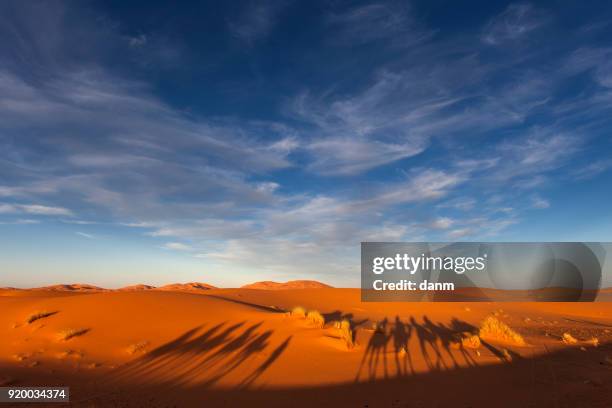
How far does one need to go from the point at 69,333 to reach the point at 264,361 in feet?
20.6

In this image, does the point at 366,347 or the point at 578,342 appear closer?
the point at 366,347

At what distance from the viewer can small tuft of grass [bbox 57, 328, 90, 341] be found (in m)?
11.4

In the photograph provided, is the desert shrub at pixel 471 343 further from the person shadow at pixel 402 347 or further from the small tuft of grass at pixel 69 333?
the small tuft of grass at pixel 69 333

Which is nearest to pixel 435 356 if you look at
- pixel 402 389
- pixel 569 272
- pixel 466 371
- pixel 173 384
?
pixel 466 371

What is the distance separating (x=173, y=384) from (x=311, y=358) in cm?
369

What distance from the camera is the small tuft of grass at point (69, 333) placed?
1144cm

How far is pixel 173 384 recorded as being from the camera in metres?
8.43

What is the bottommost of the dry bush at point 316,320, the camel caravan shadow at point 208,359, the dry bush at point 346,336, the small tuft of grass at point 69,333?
the camel caravan shadow at point 208,359

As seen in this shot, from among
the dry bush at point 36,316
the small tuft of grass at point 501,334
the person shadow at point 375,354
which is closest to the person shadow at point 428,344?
the person shadow at point 375,354

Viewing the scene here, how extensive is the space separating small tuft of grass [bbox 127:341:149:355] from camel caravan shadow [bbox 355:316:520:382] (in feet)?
20.1

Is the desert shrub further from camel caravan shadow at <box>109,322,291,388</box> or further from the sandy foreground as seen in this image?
camel caravan shadow at <box>109,322,291,388</box>

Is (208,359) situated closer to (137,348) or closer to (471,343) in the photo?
(137,348)

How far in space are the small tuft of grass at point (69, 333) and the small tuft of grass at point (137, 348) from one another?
2140 mm

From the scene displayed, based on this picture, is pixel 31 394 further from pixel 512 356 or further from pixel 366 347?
pixel 512 356
